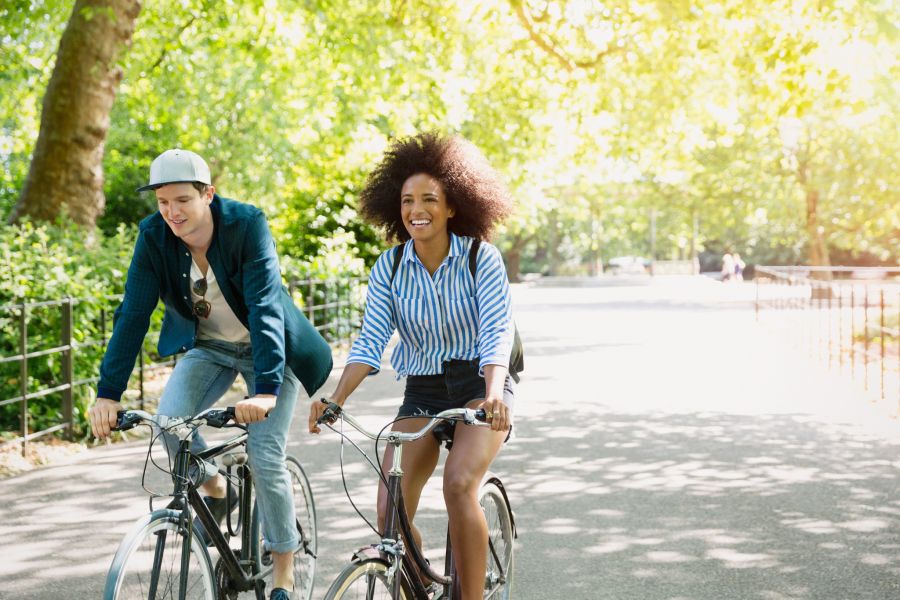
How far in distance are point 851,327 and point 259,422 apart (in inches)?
546

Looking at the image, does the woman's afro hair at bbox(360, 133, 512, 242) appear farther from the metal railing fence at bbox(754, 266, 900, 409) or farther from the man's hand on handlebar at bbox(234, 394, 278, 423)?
the metal railing fence at bbox(754, 266, 900, 409)

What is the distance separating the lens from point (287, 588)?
4.25 meters

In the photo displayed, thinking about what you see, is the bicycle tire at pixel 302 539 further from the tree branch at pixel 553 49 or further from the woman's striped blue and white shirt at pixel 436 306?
the tree branch at pixel 553 49

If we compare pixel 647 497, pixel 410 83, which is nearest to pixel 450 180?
pixel 647 497

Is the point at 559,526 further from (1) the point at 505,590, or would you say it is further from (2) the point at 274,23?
(2) the point at 274,23

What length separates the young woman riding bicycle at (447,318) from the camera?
12.3ft

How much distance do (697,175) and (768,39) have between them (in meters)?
26.5

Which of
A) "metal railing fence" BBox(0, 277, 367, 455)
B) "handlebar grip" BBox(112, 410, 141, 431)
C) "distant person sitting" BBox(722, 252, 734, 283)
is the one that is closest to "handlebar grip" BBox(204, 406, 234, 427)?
"handlebar grip" BBox(112, 410, 141, 431)

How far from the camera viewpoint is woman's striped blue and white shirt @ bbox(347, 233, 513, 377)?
3.86 metres

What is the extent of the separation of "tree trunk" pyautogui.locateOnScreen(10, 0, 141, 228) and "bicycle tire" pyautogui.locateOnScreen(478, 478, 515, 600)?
9447 mm

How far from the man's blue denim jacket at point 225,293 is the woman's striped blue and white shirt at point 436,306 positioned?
308mm

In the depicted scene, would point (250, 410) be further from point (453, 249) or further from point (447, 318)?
point (453, 249)

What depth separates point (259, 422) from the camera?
13.5ft

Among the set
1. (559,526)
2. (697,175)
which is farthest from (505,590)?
(697,175)
